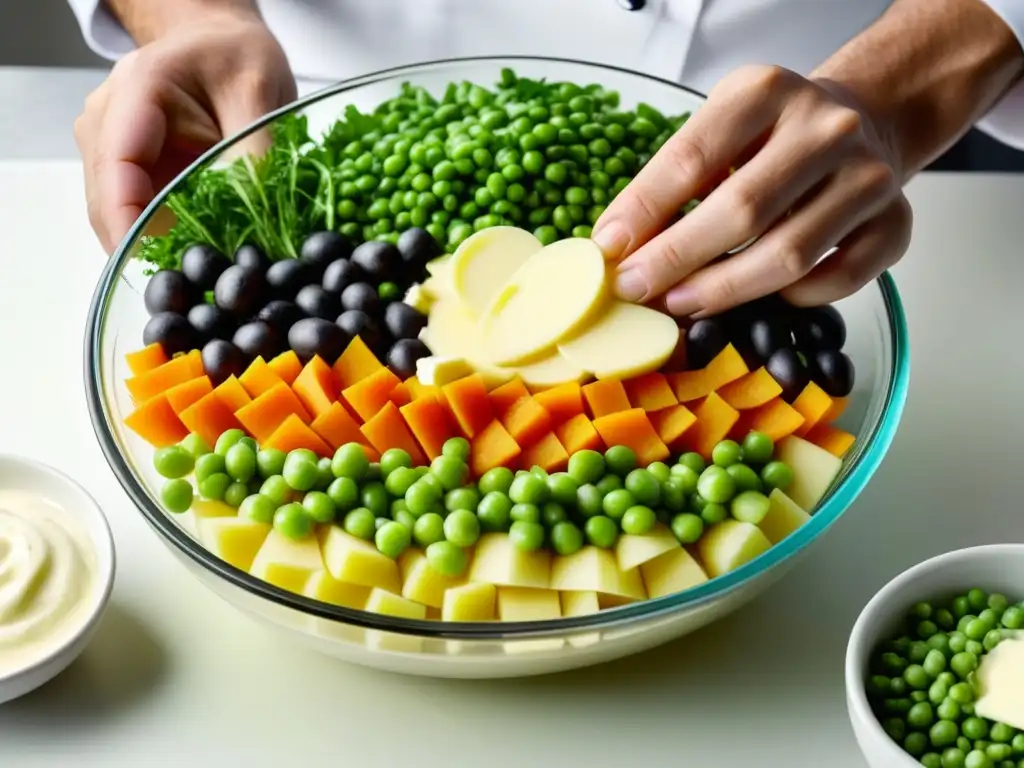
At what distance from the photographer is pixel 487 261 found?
1.48m

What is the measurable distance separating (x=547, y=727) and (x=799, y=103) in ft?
2.61

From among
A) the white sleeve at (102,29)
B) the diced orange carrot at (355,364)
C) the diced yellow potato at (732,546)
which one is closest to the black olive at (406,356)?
the diced orange carrot at (355,364)

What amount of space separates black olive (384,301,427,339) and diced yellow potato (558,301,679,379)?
0.68ft

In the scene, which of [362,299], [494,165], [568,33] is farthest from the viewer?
[568,33]

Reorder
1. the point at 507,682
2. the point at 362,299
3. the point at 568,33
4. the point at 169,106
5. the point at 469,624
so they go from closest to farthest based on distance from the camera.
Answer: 1. the point at 469,624
2. the point at 507,682
3. the point at 362,299
4. the point at 169,106
5. the point at 568,33

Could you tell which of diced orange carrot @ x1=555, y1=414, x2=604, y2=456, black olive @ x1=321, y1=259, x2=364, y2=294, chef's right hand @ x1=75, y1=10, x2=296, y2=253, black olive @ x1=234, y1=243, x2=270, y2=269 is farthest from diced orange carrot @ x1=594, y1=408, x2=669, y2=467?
chef's right hand @ x1=75, y1=10, x2=296, y2=253

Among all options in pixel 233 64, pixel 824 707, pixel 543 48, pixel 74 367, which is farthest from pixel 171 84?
pixel 824 707

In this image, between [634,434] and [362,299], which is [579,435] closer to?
[634,434]

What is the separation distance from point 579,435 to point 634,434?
0.06 meters

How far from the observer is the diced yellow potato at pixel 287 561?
1.13 m

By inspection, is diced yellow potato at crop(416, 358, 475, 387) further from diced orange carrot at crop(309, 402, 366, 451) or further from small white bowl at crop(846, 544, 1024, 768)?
small white bowl at crop(846, 544, 1024, 768)

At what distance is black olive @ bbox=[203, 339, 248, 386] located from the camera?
139 cm

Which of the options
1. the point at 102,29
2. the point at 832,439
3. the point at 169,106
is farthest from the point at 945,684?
the point at 102,29

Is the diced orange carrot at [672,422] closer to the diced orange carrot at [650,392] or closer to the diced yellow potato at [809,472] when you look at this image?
the diced orange carrot at [650,392]
